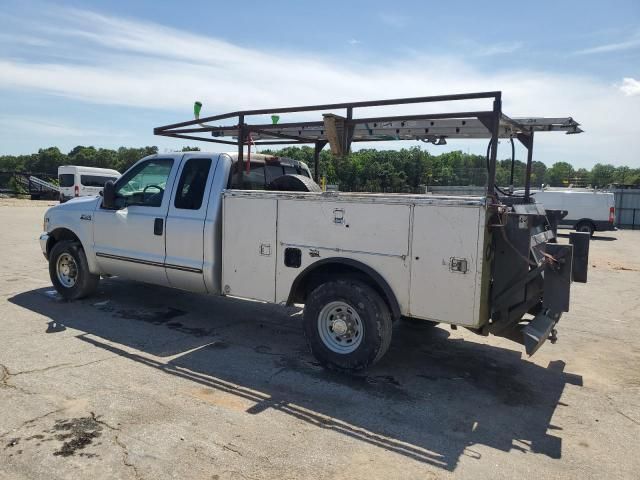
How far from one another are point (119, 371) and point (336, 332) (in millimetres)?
2090

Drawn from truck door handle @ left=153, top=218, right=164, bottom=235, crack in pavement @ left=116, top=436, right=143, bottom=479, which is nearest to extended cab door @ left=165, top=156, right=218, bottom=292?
truck door handle @ left=153, top=218, right=164, bottom=235

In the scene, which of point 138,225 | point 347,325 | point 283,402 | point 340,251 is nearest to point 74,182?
point 138,225

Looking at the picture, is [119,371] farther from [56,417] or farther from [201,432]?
[201,432]

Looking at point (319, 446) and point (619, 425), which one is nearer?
point (319, 446)

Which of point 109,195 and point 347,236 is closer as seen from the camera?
point 347,236

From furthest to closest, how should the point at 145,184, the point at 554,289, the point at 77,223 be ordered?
the point at 77,223, the point at 145,184, the point at 554,289

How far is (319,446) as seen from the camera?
3502mm

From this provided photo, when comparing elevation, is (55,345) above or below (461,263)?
below

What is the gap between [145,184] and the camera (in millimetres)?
6578

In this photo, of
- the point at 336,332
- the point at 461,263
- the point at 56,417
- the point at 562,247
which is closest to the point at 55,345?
→ the point at 56,417

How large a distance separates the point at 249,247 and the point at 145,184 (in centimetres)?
207

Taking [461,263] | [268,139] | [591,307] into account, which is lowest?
[591,307]

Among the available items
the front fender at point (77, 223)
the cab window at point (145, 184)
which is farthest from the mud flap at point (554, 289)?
the front fender at point (77, 223)

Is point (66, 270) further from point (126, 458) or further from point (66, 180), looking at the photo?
point (66, 180)
